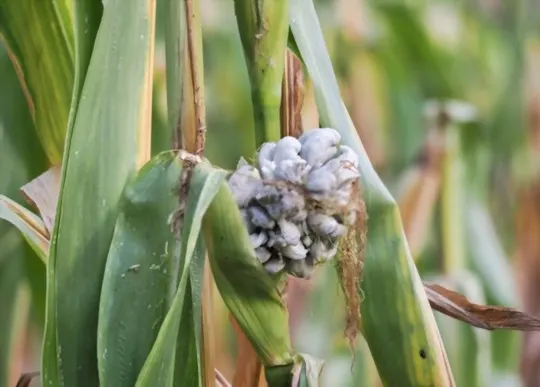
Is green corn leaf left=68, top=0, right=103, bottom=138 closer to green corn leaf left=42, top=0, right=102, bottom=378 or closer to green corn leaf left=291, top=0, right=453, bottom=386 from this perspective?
green corn leaf left=42, top=0, right=102, bottom=378

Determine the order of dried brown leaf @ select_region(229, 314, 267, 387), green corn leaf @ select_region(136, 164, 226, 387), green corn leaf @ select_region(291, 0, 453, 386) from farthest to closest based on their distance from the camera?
dried brown leaf @ select_region(229, 314, 267, 387) < green corn leaf @ select_region(291, 0, 453, 386) < green corn leaf @ select_region(136, 164, 226, 387)

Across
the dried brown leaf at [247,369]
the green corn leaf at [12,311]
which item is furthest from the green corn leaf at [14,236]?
the dried brown leaf at [247,369]

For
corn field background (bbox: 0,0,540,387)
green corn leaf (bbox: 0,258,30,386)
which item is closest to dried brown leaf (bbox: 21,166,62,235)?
corn field background (bbox: 0,0,540,387)

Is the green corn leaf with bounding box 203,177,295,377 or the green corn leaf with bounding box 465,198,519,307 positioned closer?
the green corn leaf with bounding box 203,177,295,377

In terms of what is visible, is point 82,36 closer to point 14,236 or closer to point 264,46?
point 264,46

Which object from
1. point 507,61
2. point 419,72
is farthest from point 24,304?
point 507,61

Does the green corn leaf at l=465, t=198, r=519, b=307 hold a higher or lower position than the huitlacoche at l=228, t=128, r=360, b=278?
lower

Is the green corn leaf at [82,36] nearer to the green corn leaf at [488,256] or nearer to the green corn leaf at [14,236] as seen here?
the green corn leaf at [14,236]
